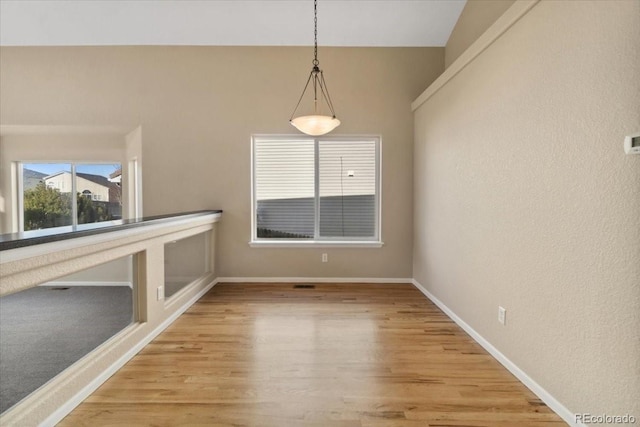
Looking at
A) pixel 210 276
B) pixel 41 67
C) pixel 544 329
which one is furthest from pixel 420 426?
pixel 41 67

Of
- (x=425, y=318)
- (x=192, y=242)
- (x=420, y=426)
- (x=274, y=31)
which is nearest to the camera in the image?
(x=420, y=426)

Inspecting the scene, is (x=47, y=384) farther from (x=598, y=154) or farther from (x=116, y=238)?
(x=598, y=154)

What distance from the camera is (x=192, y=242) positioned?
13.3 ft

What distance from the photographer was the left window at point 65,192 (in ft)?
17.5

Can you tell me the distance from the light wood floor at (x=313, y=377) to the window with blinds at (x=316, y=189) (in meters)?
1.71

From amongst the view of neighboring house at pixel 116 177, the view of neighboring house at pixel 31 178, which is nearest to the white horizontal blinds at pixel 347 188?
the view of neighboring house at pixel 116 177

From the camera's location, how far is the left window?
210 inches

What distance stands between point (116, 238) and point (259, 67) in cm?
344

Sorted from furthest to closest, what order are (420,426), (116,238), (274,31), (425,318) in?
(274,31), (425,318), (116,238), (420,426)

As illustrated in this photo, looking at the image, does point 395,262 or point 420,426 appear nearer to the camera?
point 420,426

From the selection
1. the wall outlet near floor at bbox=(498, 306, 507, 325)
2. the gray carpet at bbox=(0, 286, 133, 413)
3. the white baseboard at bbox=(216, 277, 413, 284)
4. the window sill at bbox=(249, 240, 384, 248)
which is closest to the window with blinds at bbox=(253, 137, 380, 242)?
the window sill at bbox=(249, 240, 384, 248)

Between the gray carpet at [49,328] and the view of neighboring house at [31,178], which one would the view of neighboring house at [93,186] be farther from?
the gray carpet at [49,328]

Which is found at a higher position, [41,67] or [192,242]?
[41,67]

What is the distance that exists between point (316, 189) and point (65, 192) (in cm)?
418
